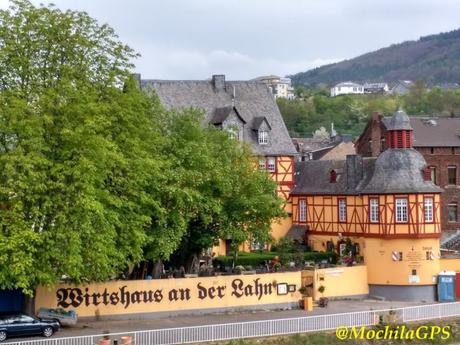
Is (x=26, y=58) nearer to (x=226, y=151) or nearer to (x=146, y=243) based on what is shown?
(x=146, y=243)

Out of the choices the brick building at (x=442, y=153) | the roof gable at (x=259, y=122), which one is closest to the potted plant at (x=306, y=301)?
the roof gable at (x=259, y=122)

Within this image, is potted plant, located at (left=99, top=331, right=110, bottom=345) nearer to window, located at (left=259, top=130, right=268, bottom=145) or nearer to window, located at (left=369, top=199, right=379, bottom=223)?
window, located at (left=369, top=199, right=379, bottom=223)

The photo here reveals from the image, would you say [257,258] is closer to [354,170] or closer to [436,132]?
[354,170]

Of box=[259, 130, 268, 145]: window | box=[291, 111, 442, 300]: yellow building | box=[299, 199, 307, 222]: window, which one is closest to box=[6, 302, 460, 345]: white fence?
box=[291, 111, 442, 300]: yellow building

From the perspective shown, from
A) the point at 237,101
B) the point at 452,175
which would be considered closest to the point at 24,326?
the point at 237,101

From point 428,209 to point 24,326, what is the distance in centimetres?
2429

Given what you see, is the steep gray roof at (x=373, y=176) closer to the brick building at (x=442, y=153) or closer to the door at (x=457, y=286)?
the door at (x=457, y=286)

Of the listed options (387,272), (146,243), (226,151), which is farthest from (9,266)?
(387,272)

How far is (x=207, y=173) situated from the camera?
134 feet

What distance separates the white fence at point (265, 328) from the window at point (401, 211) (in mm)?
7730

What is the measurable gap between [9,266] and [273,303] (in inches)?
635

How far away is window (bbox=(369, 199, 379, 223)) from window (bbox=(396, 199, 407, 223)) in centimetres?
145

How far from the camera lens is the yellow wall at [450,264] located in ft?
156

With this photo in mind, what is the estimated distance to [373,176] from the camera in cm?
4906
